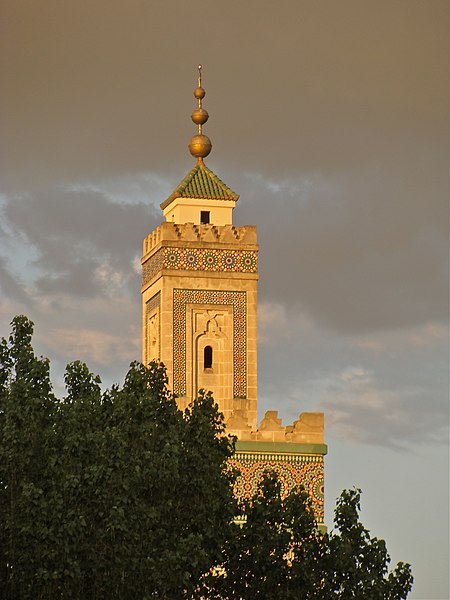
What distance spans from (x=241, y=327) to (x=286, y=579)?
46.4 ft

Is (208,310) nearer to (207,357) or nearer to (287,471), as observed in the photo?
(207,357)

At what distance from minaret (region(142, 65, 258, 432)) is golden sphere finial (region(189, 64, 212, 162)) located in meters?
1.01

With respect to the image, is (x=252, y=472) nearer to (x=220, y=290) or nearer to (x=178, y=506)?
(x=220, y=290)

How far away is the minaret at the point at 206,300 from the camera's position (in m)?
41.2

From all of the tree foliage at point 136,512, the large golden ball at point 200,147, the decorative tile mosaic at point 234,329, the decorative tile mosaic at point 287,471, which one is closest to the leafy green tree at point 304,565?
the tree foliage at point 136,512

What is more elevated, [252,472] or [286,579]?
[252,472]

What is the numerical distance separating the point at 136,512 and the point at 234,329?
16.0 metres

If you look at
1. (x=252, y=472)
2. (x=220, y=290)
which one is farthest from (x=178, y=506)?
(x=220, y=290)

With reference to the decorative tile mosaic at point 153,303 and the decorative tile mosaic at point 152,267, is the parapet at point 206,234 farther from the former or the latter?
the decorative tile mosaic at point 153,303

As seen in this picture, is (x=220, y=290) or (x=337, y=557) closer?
(x=337, y=557)

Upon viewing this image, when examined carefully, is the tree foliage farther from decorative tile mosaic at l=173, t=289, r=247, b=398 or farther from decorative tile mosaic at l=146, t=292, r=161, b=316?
decorative tile mosaic at l=146, t=292, r=161, b=316

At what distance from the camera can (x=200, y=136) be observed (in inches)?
1708

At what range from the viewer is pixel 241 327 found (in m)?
41.7

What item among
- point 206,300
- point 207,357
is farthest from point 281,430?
point 206,300
